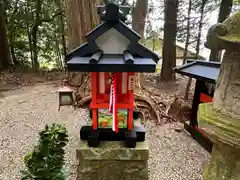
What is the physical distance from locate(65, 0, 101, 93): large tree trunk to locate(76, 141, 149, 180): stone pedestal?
266cm

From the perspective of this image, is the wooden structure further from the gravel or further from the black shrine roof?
the black shrine roof

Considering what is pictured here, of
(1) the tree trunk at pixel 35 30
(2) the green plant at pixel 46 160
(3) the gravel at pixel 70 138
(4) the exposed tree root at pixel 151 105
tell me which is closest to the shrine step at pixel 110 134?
(3) the gravel at pixel 70 138

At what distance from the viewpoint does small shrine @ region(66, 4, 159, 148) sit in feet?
6.95

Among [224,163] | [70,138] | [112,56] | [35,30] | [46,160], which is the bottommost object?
[70,138]

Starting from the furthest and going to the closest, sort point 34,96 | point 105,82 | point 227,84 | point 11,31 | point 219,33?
point 11,31 → point 34,96 → point 105,82 → point 227,84 → point 219,33

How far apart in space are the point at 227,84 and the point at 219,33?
33cm

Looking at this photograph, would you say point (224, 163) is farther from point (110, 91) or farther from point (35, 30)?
point (35, 30)

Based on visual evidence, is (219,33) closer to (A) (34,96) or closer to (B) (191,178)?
(B) (191,178)

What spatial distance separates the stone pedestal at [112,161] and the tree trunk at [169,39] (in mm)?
5213

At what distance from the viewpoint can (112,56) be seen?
2320mm

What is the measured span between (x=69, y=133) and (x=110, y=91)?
178 cm

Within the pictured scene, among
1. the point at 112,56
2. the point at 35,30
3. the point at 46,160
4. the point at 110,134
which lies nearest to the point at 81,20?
the point at 112,56

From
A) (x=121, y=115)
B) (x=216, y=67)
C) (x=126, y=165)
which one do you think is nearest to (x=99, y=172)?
(x=126, y=165)

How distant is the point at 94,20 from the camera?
16.4 ft
